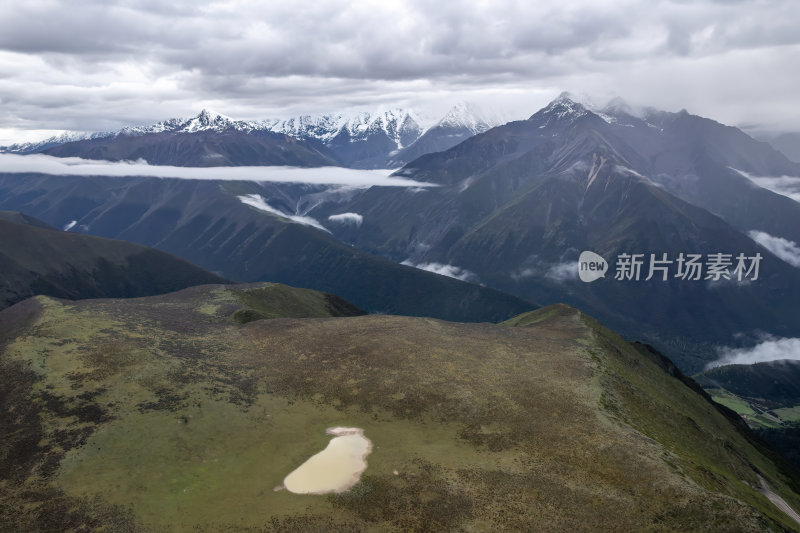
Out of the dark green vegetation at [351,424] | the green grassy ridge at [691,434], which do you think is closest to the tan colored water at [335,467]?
the dark green vegetation at [351,424]

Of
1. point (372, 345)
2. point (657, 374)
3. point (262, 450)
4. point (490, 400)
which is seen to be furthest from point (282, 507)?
point (657, 374)

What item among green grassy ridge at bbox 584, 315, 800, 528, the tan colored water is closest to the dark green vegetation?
green grassy ridge at bbox 584, 315, 800, 528

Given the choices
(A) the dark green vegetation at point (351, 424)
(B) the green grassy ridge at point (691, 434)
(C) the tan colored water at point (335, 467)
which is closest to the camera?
(A) the dark green vegetation at point (351, 424)

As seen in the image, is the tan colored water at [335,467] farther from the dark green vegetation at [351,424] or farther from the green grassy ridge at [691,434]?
the green grassy ridge at [691,434]

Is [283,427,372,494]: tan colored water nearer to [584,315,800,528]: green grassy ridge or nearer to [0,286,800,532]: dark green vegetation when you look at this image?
[0,286,800,532]: dark green vegetation

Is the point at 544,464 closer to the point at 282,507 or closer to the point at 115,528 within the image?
the point at 282,507

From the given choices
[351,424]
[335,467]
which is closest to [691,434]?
[351,424]
